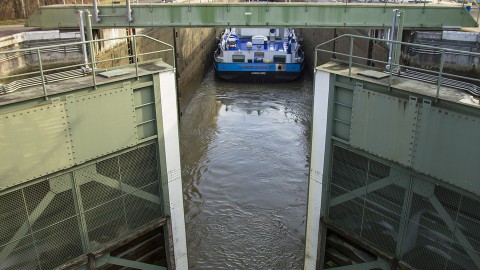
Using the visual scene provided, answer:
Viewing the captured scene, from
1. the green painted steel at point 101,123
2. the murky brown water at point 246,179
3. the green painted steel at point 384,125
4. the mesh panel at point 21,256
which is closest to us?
the mesh panel at point 21,256

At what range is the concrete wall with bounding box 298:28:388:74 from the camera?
1993cm

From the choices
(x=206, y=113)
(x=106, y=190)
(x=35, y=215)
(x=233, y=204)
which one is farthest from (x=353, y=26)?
(x=35, y=215)

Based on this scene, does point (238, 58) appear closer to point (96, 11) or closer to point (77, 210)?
point (96, 11)

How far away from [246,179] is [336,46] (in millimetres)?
16010

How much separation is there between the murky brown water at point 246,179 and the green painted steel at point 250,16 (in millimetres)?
5506

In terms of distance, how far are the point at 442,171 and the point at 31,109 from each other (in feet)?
22.2

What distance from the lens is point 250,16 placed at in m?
16.4

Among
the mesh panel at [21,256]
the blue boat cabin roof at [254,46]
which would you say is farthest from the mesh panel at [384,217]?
the blue boat cabin roof at [254,46]

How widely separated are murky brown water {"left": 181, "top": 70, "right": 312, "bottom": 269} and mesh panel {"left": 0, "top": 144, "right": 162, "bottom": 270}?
425cm

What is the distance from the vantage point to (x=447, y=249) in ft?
24.8

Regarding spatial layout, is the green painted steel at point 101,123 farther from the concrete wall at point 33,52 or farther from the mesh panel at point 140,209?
the concrete wall at point 33,52

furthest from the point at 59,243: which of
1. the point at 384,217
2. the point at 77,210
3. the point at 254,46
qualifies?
the point at 254,46

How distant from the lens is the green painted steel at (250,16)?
16.0 metres

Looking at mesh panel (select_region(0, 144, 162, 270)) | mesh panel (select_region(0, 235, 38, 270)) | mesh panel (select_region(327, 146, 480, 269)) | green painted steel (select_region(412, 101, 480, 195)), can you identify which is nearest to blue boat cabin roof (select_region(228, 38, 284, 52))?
mesh panel (select_region(327, 146, 480, 269))
